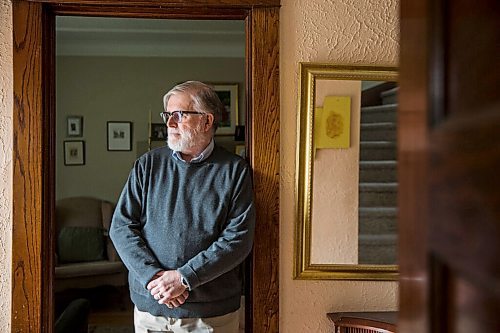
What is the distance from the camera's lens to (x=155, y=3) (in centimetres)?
272

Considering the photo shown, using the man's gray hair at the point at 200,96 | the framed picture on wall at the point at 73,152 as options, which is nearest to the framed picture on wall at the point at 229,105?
the framed picture on wall at the point at 73,152

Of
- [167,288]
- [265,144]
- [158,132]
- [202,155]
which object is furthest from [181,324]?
[158,132]

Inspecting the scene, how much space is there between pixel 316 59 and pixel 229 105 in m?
3.67

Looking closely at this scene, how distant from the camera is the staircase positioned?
277cm

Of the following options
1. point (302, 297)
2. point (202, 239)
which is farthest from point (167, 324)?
point (302, 297)

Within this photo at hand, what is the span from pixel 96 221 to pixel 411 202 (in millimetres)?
5528

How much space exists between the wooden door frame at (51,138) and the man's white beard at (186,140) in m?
0.20

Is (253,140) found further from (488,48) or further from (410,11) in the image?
(488,48)

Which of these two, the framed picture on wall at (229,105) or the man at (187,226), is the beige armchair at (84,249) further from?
the man at (187,226)

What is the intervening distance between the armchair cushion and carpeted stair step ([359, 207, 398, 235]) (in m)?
3.44

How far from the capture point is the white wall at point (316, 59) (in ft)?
8.99

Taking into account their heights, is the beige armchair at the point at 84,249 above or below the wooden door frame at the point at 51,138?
below

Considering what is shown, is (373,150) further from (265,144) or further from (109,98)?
(109,98)

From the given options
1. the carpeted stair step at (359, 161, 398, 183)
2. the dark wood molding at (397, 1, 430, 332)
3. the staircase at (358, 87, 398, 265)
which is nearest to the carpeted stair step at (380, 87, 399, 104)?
the staircase at (358, 87, 398, 265)
